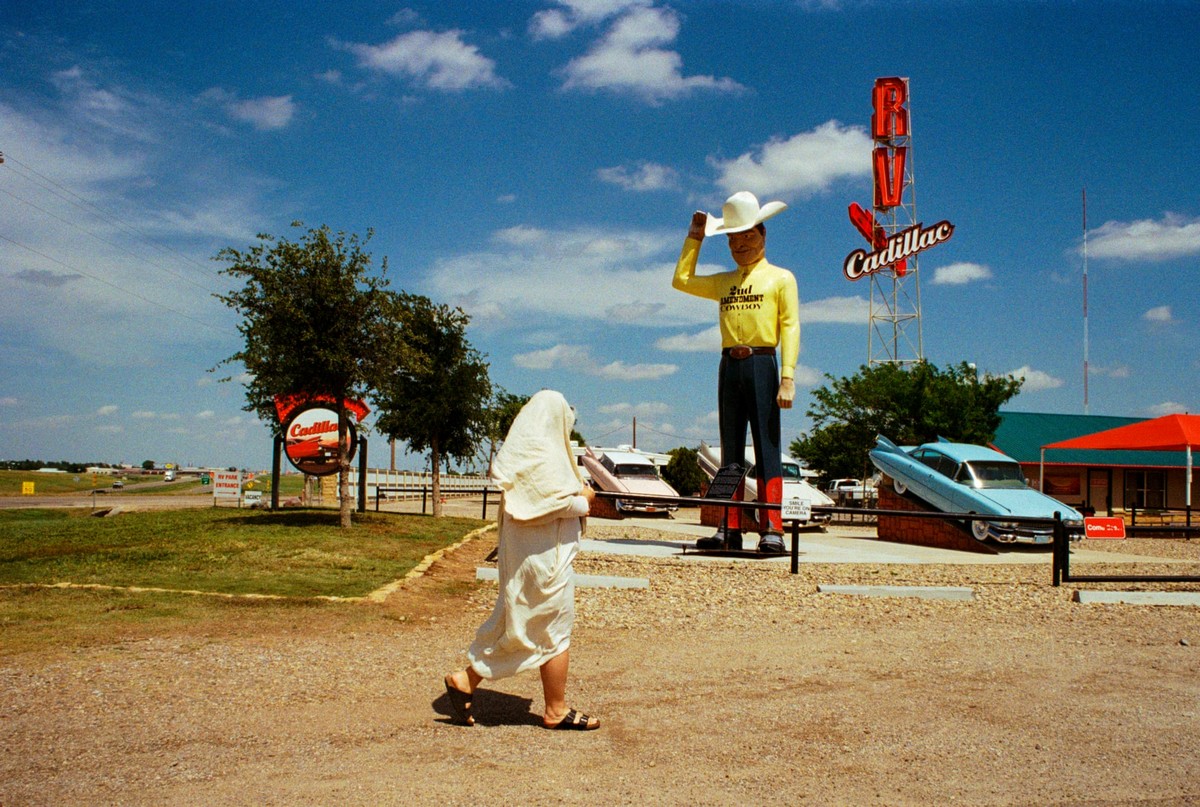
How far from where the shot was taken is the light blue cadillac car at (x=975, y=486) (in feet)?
53.8

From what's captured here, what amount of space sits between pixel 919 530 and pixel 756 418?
671 cm

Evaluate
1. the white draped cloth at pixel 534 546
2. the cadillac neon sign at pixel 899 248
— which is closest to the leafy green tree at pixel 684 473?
the cadillac neon sign at pixel 899 248

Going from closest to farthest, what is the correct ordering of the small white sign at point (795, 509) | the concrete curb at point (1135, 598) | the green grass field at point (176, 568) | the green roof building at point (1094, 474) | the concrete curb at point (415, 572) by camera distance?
the green grass field at point (176, 568)
the concrete curb at point (415, 572)
the concrete curb at point (1135, 598)
the small white sign at point (795, 509)
the green roof building at point (1094, 474)

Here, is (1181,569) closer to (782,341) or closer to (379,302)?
(782,341)

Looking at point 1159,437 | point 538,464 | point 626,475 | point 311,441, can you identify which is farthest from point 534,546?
point 1159,437

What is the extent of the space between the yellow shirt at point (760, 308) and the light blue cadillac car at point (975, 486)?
590 cm

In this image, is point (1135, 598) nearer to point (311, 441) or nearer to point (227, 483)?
point (311, 441)

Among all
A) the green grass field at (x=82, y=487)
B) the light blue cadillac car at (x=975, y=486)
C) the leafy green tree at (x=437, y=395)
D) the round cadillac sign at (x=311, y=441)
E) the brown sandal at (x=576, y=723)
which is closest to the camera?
the brown sandal at (x=576, y=723)

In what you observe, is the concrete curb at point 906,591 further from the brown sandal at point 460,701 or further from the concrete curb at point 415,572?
the brown sandal at point 460,701

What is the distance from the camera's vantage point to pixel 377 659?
625 cm

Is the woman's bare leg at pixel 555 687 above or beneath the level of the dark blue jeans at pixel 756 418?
beneath

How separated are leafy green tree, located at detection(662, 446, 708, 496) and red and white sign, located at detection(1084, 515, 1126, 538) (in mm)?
33363

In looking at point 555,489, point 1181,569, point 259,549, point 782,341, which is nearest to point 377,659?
point 555,489

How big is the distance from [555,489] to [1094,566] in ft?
39.7
